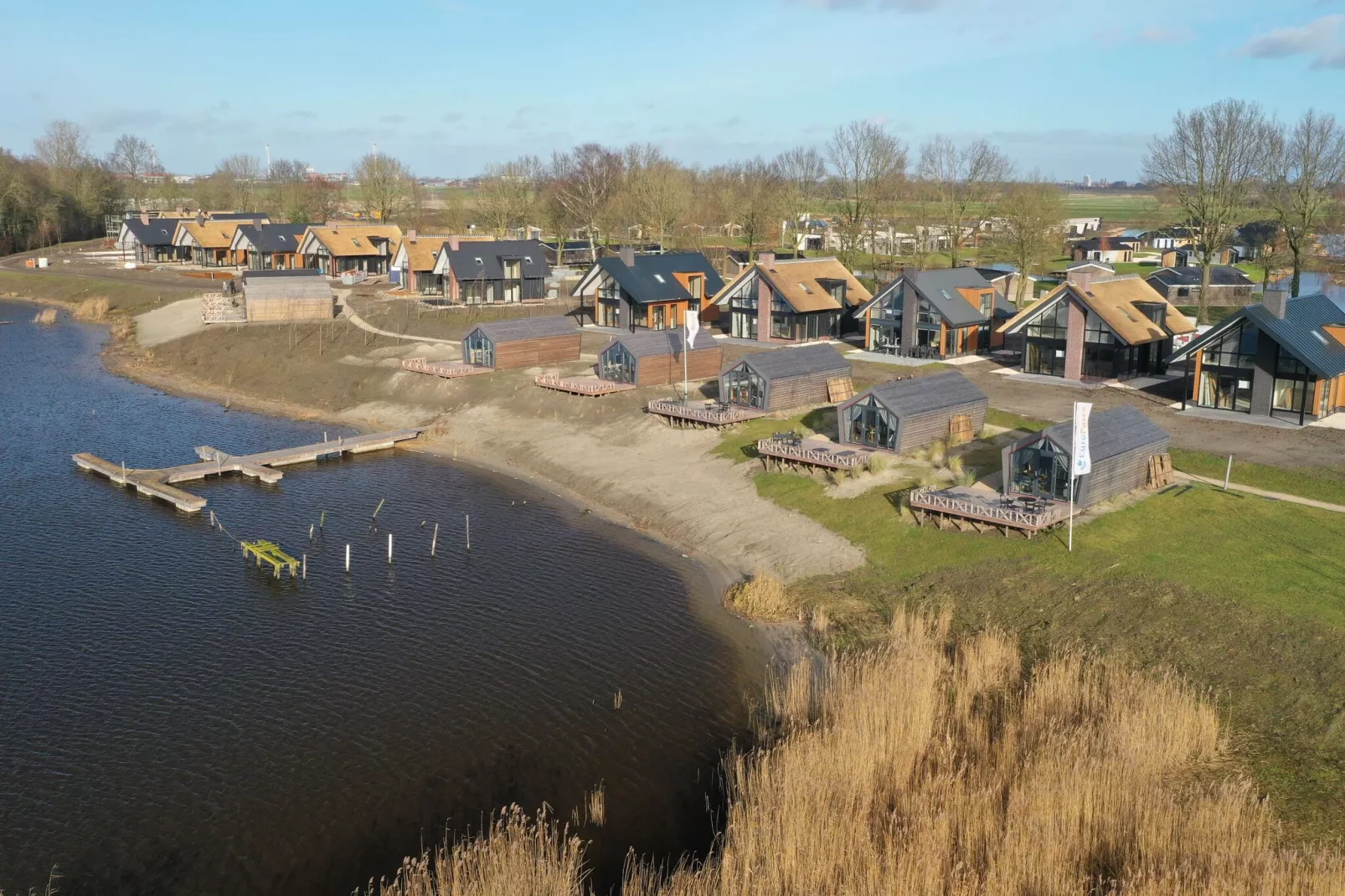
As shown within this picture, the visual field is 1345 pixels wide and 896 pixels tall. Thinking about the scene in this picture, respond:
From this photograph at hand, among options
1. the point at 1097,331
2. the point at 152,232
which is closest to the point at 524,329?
the point at 1097,331

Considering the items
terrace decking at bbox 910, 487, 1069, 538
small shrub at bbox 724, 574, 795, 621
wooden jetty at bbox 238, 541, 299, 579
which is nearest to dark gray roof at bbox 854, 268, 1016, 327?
terrace decking at bbox 910, 487, 1069, 538

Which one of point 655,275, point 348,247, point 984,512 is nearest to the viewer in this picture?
point 984,512

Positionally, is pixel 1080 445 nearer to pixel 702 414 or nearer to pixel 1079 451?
pixel 1079 451

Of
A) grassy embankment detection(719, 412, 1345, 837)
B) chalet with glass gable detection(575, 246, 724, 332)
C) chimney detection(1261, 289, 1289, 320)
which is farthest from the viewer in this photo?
chalet with glass gable detection(575, 246, 724, 332)

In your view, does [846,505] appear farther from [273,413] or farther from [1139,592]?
[273,413]

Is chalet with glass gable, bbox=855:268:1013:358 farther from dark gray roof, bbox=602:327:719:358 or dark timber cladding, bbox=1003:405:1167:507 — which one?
dark timber cladding, bbox=1003:405:1167:507

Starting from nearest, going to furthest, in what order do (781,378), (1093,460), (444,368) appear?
(1093,460), (781,378), (444,368)

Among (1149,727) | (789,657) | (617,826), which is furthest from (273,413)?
(1149,727)
